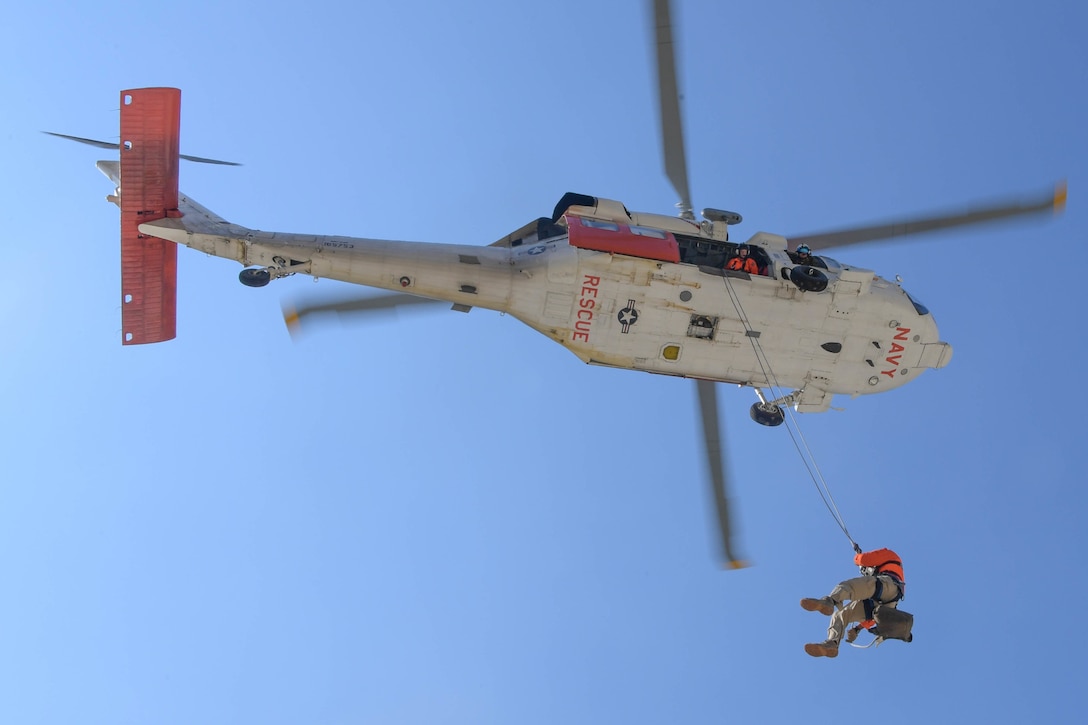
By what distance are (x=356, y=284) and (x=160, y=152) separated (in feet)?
12.3

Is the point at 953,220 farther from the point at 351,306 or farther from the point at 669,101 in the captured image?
the point at 351,306

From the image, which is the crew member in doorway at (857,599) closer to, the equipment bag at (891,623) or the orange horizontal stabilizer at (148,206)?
the equipment bag at (891,623)

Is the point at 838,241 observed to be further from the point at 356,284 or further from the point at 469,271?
the point at 356,284

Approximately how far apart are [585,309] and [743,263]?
291cm

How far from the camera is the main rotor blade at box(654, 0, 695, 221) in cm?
1590

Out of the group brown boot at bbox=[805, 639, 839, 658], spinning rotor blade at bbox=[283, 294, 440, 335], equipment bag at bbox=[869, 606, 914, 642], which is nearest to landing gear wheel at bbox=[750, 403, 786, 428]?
equipment bag at bbox=[869, 606, 914, 642]

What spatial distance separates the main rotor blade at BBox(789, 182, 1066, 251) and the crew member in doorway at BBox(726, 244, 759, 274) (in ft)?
6.10

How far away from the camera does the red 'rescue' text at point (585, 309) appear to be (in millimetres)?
17484

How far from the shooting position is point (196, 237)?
1673 cm

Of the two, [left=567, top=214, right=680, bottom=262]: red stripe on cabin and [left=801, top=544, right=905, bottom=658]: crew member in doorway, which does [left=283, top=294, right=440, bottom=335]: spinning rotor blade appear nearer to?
[left=567, top=214, right=680, bottom=262]: red stripe on cabin

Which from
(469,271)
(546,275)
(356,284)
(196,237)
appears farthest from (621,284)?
(196,237)

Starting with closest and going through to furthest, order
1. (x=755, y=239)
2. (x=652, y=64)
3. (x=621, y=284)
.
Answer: (x=652, y=64)
(x=621, y=284)
(x=755, y=239)

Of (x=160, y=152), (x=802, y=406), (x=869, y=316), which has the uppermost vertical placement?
(x=160, y=152)

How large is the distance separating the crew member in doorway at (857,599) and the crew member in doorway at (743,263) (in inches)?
207
